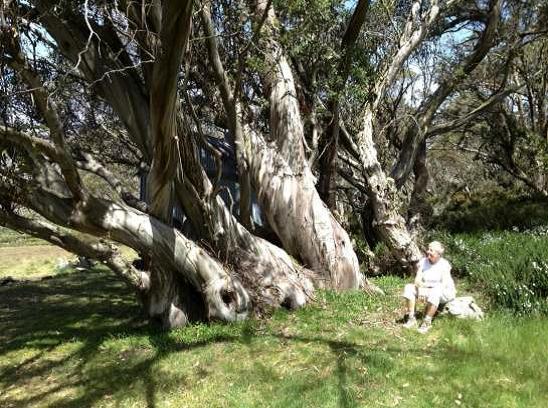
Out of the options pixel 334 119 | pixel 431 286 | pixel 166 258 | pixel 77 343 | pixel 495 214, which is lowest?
pixel 77 343

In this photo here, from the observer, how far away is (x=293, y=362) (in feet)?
23.2

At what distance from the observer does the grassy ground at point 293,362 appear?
6086mm

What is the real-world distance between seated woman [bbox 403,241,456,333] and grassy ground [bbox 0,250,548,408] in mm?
265

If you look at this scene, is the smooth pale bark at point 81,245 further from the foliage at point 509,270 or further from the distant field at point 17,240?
the distant field at point 17,240

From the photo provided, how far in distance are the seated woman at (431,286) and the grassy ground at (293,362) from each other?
26 centimetres

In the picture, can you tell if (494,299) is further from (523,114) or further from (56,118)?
(523,114)

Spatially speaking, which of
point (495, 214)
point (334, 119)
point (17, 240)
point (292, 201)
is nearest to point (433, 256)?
point (292, 201)

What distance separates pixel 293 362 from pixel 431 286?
2143 millimetres

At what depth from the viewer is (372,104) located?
508 inches

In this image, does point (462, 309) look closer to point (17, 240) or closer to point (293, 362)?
point (293, 362)

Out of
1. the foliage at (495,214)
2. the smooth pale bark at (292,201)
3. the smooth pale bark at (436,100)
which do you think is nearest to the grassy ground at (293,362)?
the smooth pale bark at (292,201)

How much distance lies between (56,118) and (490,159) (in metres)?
18.9

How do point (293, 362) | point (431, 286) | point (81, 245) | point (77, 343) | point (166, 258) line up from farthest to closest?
point (77, 343) → point (81, 245) → point (166, 258) → point (431, 286) → point (293, 362)

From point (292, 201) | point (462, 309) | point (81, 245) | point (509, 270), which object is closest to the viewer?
point (462, 309)
